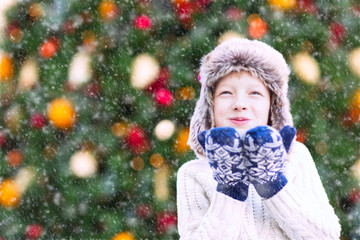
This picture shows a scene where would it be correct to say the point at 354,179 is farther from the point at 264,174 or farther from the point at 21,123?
the point at 21,123

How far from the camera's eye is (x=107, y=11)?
1624mm

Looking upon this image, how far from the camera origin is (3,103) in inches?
63.6

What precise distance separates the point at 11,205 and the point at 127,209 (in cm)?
36

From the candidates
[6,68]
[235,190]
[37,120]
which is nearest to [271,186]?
[235,190]

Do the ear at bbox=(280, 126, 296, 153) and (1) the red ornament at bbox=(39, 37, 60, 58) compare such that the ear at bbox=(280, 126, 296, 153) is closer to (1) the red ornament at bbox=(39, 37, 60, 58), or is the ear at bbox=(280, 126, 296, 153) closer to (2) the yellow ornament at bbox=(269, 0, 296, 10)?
(2) the yellow ornament at bbox=(269, 0, 296, 10)

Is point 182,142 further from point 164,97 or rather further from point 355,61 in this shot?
point 355,61

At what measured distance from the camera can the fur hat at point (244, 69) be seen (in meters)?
1.16

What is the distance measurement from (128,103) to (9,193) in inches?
18.1

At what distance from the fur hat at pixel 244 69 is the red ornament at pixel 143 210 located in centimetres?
44

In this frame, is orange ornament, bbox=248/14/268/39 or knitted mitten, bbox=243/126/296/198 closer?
knitted mitten, bbox=243/126/296/198

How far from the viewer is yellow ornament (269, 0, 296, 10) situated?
1.62 metres

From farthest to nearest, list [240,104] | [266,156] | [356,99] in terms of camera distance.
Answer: [356,99]
[240,104]
[266,156]

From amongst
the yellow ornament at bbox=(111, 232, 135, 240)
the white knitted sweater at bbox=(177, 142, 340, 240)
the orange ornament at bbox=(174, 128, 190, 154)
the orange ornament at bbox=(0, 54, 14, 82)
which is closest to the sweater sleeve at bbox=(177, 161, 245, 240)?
the white knitted sweater at bbox=(177, 142, 340, 240)

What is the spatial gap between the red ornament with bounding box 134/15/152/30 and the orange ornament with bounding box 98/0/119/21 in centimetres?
7
